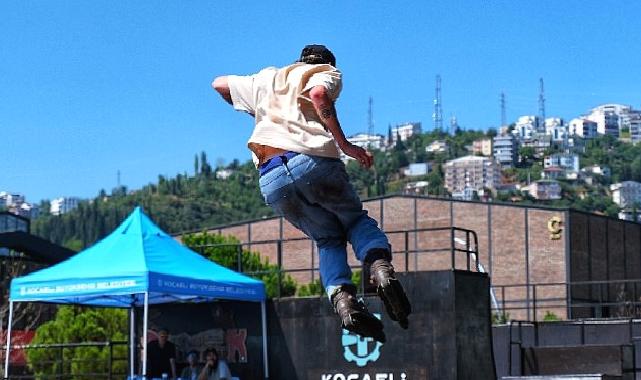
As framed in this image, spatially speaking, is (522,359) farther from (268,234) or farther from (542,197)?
(542,197)

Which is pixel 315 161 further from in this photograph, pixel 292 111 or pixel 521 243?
pixel 521 243

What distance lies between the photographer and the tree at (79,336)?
3569cm

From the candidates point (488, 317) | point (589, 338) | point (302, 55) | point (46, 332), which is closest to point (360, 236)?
point (302, 55)

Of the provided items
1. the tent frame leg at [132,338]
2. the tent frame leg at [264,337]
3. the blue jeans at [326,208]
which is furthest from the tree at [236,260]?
the blue jeans at [326,208]

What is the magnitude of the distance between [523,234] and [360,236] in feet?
190

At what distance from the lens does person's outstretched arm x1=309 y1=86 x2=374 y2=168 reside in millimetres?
7090

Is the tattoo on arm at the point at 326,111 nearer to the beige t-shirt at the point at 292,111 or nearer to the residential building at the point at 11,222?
the beige t-shirt at the point at 292,111

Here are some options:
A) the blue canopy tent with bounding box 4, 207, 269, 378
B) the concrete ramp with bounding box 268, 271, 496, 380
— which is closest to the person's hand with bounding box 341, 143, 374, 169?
the blue canopy tent with bounding box 4, 207, 269, 378

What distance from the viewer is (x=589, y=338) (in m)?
30.5

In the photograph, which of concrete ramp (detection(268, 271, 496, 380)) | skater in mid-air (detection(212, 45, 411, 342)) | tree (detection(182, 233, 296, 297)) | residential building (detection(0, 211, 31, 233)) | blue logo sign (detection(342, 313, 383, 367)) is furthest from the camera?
residential building (detection(0, 211, 31, 233))

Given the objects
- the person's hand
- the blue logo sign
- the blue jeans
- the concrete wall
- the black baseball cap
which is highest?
the concrete wall

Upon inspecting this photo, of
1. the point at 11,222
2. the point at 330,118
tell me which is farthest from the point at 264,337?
the point at 11,222

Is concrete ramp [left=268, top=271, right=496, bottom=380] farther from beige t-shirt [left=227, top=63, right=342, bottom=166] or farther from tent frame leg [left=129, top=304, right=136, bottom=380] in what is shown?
beige t-shirt [left=227, top=63, right=342, bottom=166]

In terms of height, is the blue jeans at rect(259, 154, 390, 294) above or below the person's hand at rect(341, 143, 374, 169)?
below
